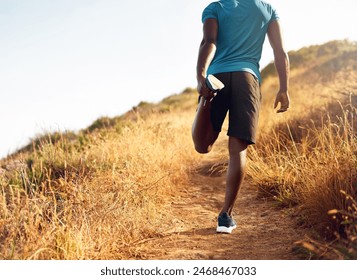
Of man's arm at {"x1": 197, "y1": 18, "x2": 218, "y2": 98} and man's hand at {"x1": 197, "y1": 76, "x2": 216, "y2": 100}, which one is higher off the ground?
man's arm at {"x1": 197, "y1": 18, "x2": 218, "y2": 98}

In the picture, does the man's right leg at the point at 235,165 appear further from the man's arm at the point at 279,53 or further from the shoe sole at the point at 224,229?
the man's arm at the point at 279,53

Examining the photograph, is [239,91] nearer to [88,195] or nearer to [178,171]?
[88,195]

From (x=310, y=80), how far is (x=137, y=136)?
326 inches

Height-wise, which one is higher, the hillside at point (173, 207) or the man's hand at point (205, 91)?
the man's hand at point (205, 91)

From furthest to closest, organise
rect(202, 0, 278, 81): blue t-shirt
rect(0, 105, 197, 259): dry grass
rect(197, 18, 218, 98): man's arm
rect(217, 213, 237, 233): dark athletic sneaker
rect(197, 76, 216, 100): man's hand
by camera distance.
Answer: rect(217, 213, 237, 233): dark athletic sneaker → rect(202, 0, 278, 81): blue t-shirt → rect(197, 18, 218, 98): man's arm → rect(197, 76, 216, 100): man's hand → rect(0, 105, 197, 259): dry grass

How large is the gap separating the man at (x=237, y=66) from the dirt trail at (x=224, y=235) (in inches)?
10.4

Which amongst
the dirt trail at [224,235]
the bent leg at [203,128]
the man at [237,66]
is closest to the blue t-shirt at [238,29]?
the man at [237,66]

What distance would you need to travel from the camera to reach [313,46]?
23.8 m

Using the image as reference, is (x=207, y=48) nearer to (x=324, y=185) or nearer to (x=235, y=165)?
(x=235, y=165)

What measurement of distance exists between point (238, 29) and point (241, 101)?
0.59 metres

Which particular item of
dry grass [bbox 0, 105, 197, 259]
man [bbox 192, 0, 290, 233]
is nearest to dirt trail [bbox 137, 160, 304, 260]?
dry grass [bbox 0, 105, 197, 259]

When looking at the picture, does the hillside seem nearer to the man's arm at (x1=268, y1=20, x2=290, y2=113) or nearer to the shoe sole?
the shoe sole

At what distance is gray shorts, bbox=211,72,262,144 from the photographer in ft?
12.5

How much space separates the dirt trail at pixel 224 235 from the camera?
360 centimetres
